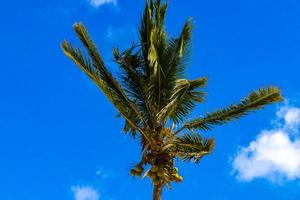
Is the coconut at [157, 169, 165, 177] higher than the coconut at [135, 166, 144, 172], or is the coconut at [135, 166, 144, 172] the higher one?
the coconut at [135, 166, 144, 172]

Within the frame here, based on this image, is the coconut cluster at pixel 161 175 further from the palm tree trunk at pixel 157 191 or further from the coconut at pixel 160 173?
the palm tree trunk at pixel 157 191

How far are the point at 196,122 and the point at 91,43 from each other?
3.62m

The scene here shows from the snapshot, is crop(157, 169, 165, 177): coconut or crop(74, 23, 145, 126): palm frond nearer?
crop(157, 169, 165, 177): coconut

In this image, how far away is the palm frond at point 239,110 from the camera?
16.6 m

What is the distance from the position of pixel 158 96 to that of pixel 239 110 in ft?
7.43

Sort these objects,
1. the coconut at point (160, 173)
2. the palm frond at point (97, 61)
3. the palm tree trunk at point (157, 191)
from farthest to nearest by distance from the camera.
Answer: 1. the palm frond at point (97, 61)
2. the palm tree trunk at point (157, 191)
3. the coconut at point (160, 173)

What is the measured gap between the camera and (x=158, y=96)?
17.1 metres

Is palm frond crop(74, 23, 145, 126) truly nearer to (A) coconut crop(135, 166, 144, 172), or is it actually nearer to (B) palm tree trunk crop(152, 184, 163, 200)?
(A) coconut crop(135, 166, 144, 172)

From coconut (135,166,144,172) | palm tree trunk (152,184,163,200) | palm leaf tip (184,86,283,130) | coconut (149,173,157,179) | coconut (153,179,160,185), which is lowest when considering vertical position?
palm tree trunk (152,184,163,200)

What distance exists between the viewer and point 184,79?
57.8ft

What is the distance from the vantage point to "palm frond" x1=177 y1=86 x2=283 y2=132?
54.5 feet

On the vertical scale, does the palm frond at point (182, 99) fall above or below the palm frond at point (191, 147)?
above

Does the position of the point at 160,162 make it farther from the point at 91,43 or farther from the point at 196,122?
the point at 91,43

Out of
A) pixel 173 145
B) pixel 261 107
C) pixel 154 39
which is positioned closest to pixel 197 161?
pixel 173 145
